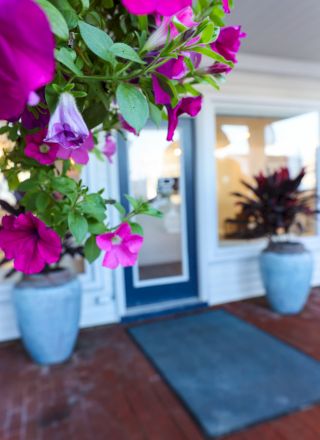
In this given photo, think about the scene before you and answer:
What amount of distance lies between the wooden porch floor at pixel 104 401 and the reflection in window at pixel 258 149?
1743mm

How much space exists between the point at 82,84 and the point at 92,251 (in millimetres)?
285

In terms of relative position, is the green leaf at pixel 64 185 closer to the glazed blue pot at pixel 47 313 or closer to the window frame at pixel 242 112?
the glazed blue pot at pixel 47 313

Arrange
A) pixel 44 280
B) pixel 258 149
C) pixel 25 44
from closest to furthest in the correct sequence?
pixel 25 44 → pixel 44 280 → pixel 258 149

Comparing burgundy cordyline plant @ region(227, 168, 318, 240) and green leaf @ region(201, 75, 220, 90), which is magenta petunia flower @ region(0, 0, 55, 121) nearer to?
green leaf @ region(201, 75, 220, 90)

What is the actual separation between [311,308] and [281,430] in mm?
1861

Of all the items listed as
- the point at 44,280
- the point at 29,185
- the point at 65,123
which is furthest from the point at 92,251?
the point at 44,280

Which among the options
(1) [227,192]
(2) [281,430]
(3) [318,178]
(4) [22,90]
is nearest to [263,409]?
(2) [281,430]

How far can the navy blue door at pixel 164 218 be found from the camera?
10.4 ft

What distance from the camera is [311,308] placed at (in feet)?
10.4

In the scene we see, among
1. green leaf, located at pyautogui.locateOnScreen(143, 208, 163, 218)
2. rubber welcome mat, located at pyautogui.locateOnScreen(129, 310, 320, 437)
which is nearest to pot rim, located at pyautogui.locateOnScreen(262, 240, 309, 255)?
rubber welcome mat, located at pyautogui.locateOnScreen(129, 310, 320, 437)

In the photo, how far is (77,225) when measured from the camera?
0.50m

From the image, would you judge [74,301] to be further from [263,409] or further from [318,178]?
[318,178]

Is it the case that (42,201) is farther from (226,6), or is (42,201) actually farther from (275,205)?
(275,205)

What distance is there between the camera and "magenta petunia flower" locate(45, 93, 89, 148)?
38 centimetres
